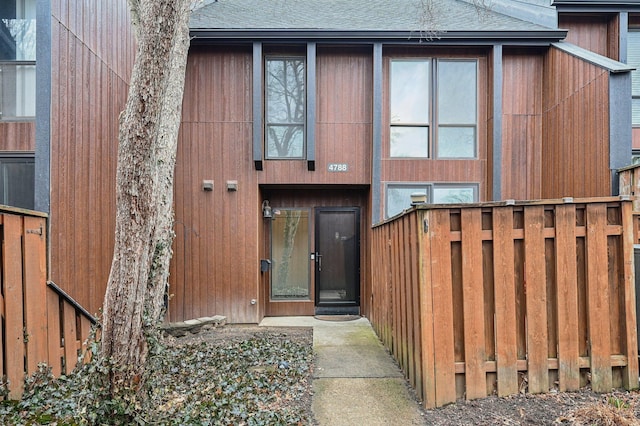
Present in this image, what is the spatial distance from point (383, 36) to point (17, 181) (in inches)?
227

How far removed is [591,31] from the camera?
22.2 ft

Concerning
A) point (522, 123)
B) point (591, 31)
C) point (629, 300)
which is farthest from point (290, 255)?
point (591, 31)

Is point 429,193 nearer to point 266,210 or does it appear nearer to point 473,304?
point 266,210

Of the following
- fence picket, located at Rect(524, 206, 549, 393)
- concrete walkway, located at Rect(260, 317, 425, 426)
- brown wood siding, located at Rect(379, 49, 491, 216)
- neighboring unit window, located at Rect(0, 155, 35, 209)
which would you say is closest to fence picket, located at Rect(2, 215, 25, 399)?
neighboring unit window, located at Rect(0, 155, 35, 209)

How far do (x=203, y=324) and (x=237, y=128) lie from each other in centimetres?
334

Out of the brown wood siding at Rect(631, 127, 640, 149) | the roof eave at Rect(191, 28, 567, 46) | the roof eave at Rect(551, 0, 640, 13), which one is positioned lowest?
the brown wood siding at Rect(631, 127, 640, 149)

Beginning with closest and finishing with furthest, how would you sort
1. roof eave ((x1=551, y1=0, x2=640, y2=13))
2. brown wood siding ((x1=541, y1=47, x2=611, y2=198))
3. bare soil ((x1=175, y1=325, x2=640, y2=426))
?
bare soil ((x1=175, y1=325, x2=640, y2=426)) → brown wood siding ((x1=541, y1=47, x2=611, y2=198)) → roof eave ((x1=551, y1=0, x2=640, y2=13))

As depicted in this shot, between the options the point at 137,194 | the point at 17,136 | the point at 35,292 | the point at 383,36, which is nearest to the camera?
the point at 137,194

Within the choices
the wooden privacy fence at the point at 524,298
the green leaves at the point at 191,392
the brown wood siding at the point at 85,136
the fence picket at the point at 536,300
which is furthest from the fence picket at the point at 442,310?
the brown wood siding at the point at 85,136

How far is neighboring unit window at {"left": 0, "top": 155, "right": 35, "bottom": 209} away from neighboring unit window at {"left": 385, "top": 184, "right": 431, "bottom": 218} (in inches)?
207

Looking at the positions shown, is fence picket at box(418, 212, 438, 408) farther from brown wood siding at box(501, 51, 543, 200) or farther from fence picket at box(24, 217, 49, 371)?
brown wood siding at box(501, 51, 543, 200)

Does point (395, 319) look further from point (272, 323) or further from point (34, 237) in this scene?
point (34, 237)

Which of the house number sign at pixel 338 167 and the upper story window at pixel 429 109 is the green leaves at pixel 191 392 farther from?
the upper story window at pixel 429 109

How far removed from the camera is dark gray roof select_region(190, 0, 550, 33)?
6199mm
